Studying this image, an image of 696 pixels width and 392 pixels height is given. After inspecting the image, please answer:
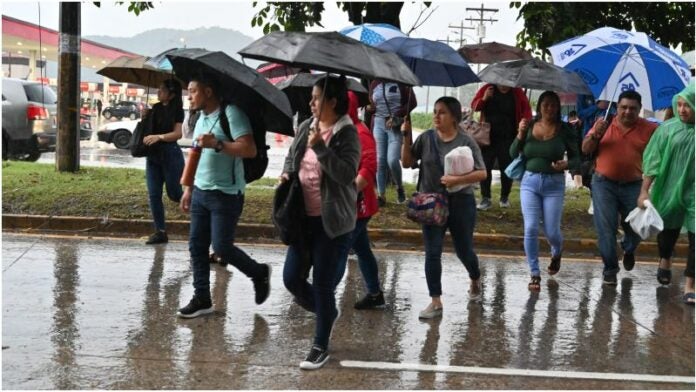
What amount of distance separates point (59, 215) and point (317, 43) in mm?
6168

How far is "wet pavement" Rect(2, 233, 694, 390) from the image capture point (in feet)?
17.2

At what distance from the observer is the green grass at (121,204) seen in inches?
423

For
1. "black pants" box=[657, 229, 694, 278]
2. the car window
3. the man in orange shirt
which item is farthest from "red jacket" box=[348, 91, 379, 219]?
the car window

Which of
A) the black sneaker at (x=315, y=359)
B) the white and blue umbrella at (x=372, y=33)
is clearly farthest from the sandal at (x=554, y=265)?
the black sneaker at (x=315, y=359)

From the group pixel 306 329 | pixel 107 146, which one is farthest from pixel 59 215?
pixel 107 146

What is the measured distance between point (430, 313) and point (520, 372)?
1.34m

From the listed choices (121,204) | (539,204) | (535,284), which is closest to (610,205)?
(539,204)

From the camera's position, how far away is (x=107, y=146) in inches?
1032

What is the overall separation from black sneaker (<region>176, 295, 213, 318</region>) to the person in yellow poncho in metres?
3.61

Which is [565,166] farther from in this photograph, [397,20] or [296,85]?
[397,20]

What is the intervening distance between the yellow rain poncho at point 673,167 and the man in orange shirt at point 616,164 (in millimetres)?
336

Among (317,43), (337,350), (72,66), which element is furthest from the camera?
(72,66)

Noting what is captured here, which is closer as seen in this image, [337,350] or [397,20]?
[337,350]

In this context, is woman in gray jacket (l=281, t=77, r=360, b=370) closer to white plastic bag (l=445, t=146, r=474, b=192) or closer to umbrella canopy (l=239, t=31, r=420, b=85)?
umbrella canopy (l=239, t=31, r=420, b=85)
